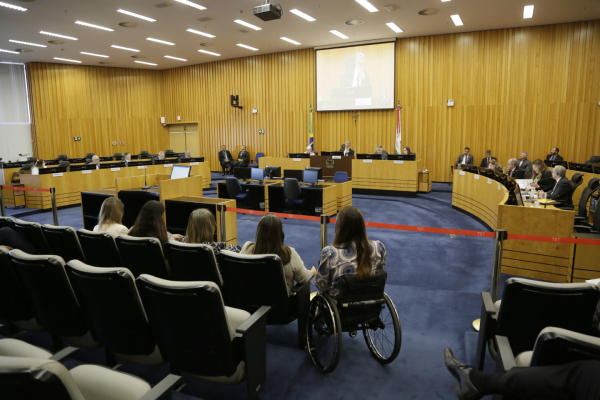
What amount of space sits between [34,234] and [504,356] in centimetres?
379

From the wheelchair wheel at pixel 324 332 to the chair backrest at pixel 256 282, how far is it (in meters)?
0.19

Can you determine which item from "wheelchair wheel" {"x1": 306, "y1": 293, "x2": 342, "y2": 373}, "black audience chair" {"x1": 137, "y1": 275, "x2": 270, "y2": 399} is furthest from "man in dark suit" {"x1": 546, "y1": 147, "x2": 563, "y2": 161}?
"black audience chair" {"x1": 137, "y1": 275, "x2": 270, "y2": 399}

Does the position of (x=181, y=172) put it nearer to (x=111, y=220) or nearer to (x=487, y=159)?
(x=111, y=220)

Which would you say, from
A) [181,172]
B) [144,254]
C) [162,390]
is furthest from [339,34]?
[162,390]

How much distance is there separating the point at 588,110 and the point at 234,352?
11789mm

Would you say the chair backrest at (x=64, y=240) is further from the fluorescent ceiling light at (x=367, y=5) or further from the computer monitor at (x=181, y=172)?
the fluorescent ceiling light at (x=367, y=5)

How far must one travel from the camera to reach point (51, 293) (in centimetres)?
224

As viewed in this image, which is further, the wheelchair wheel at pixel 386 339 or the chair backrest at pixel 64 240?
the chair backrest at pixel 64 240

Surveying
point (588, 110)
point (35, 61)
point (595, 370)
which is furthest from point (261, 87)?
point (595, 370)

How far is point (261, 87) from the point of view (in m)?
14.8

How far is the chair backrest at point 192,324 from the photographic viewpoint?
1799 mm

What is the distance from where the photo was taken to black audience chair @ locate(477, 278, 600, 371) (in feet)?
6.09

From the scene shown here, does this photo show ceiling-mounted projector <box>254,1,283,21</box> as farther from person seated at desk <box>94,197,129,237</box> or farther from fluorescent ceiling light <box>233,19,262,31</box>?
person seated at desk <box>94,197,129,237</box>

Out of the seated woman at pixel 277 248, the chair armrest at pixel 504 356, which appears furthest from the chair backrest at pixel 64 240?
the chair armrest at pixel 504 356
